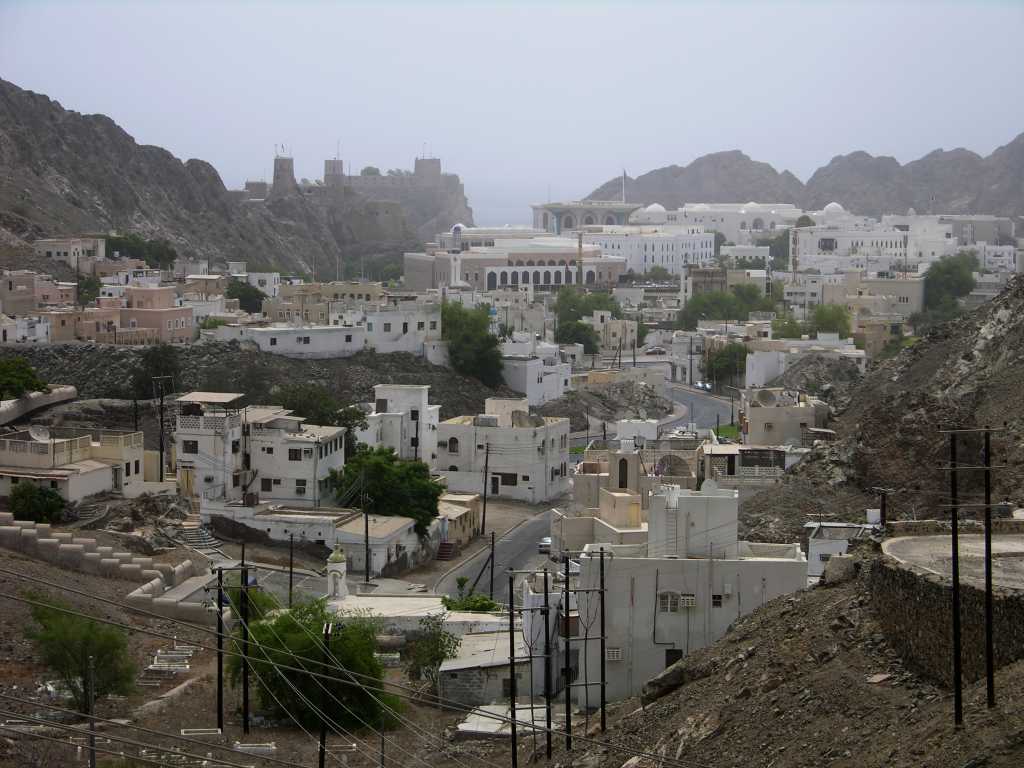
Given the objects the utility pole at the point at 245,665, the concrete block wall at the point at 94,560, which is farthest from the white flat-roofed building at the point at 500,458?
the utility pole at the point at 245,665

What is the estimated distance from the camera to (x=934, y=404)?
21172 mm

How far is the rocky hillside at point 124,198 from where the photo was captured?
56.4 m

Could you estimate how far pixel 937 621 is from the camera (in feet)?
31.5

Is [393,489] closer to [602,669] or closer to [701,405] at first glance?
[602,669]

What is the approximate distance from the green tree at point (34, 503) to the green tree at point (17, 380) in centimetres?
910

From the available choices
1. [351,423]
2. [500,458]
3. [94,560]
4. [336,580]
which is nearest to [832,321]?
[500,458]

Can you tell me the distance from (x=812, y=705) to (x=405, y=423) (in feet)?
63.5

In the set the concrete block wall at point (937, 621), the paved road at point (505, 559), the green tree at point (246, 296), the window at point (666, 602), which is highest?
the green tree at point (246, 296)

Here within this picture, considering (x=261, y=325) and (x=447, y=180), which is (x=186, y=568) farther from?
(x=447, y=180)

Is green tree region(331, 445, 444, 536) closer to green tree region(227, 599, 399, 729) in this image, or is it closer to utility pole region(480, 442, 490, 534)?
utility pole region(480, 442, 490, 534)

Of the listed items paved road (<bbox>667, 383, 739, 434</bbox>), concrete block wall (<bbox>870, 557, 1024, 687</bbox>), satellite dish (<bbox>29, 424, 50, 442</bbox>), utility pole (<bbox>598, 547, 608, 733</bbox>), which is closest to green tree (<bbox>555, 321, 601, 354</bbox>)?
paved road (<bbox>667, 383, 739, 434</bbox>)

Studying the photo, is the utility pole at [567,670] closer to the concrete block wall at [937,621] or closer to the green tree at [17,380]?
the concrete block wall at [937,621]

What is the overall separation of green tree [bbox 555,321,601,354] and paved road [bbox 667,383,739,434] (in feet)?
9.66

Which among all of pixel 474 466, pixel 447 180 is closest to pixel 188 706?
pixel 474 466
